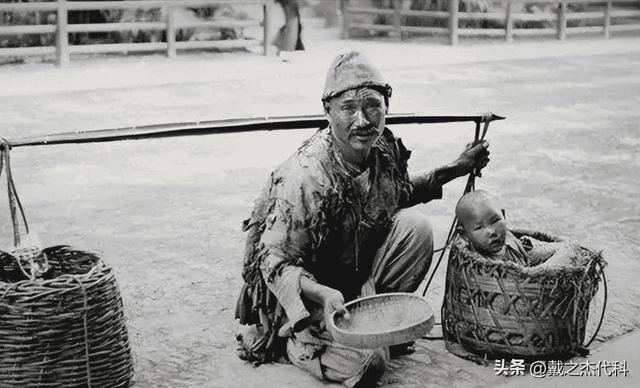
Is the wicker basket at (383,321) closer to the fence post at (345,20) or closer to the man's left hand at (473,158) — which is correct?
the man's left hand at (473,158)

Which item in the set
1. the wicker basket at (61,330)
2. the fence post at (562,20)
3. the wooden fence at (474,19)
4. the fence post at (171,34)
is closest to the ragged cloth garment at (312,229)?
the wicker basket at (61,330)

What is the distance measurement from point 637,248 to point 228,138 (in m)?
4.64

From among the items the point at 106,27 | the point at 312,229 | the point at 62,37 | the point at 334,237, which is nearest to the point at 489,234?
the point at 334,237

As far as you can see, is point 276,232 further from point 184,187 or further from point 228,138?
point 228,138

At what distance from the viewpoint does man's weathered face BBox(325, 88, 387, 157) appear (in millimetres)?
3650

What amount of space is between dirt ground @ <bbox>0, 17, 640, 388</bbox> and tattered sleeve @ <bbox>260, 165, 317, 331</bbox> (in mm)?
375

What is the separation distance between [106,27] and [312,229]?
38.9 ft

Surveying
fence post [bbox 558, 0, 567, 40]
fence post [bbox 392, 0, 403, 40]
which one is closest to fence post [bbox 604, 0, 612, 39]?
fence post [bbox 558, 0, 567, 40]

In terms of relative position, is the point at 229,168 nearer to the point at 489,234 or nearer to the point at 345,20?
the point at 489,234

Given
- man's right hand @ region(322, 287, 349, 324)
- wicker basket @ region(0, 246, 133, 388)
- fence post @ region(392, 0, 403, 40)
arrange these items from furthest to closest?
fence post @ region(392, 0, 403, 40)
man's right hand @ region(322, 287, 349, 324)
wicker basket @ region(0, 246, 133, 388)

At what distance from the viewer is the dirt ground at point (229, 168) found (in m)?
4.33

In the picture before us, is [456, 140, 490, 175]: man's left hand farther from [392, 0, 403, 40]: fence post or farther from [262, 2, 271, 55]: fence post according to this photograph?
[392, 0, 403, 40]: fence post

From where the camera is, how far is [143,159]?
8.34 meters

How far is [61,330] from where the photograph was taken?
3.23 meters
